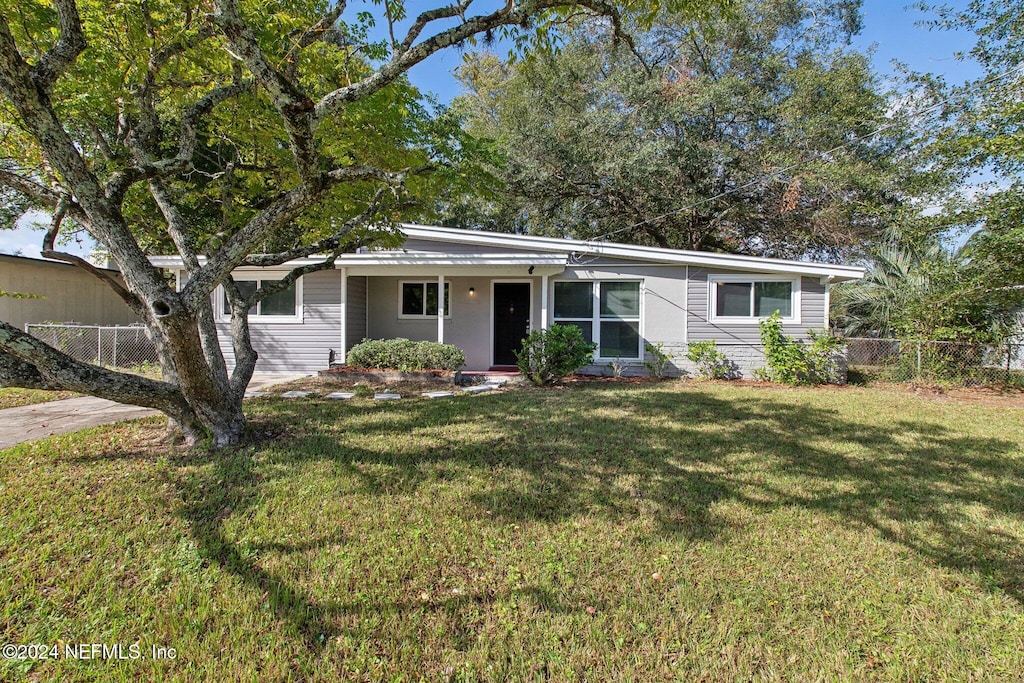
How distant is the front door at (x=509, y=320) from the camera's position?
1155cm

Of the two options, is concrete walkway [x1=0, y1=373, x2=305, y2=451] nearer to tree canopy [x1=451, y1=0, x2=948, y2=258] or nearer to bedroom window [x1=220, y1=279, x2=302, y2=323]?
bedroom window [x1=220, y1=279, x2=302, y2=323]

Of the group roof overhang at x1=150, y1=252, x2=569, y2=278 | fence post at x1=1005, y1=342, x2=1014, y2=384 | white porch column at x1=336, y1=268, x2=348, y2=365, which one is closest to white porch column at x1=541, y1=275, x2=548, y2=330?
roof overhang at x1=150, y1=252, x2=569, y2=278

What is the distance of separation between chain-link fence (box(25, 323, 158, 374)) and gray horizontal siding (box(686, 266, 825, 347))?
1263 cm

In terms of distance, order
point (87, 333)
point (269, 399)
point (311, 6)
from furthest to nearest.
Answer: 1. point (87, 333)
2. point (269, 399)
3. point (311, 6)

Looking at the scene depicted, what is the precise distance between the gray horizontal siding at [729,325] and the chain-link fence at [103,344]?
→ 12628 mm

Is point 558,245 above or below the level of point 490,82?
below

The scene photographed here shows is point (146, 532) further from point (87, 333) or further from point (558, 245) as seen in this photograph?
point (87, 333)

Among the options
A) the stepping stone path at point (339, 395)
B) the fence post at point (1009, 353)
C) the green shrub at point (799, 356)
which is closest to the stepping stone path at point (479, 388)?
the stepping stone path at point (339, 395)

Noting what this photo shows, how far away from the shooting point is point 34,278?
12.6 meters

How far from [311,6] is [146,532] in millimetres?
6086

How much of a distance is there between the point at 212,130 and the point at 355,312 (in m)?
4.89

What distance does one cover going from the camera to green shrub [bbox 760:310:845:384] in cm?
955

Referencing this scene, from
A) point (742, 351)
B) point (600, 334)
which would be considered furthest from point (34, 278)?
point (742, 351)

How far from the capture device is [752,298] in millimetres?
10219
